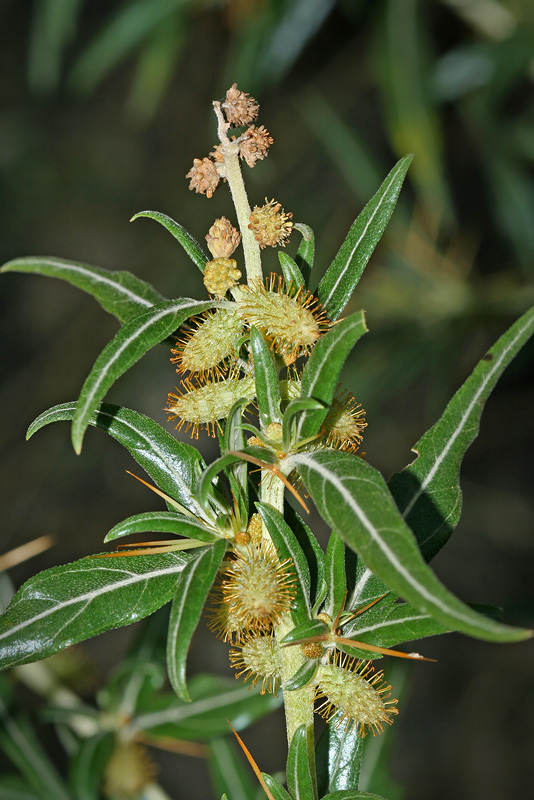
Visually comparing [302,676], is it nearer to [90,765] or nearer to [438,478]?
[438,478]

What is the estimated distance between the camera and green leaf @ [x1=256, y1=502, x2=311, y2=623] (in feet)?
1.96

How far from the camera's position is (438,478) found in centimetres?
67

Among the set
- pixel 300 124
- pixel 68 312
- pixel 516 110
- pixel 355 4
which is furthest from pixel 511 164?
pixel 68 312

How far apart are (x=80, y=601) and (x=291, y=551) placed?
18 cm

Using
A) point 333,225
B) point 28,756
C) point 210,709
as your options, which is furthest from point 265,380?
point 333,225

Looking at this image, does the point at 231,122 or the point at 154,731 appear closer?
the point at 231,122

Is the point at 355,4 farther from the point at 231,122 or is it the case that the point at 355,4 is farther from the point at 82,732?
the point at 82,732

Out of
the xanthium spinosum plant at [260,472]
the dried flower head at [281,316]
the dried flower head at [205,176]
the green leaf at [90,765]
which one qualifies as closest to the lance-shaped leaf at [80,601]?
the xanthium spinosum plant at [260,472]

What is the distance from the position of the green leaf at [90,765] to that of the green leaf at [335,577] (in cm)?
69

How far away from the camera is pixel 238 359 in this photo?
0.65m

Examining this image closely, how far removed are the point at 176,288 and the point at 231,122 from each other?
246 cm

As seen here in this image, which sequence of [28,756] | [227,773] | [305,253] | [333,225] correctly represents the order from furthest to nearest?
[333,225]
[28,756]
[227,773]
[305,253]

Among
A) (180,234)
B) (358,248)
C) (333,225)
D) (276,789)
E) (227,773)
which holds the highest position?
(333,225)

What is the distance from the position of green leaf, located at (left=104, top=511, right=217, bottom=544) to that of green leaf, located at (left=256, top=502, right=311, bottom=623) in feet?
0.19
